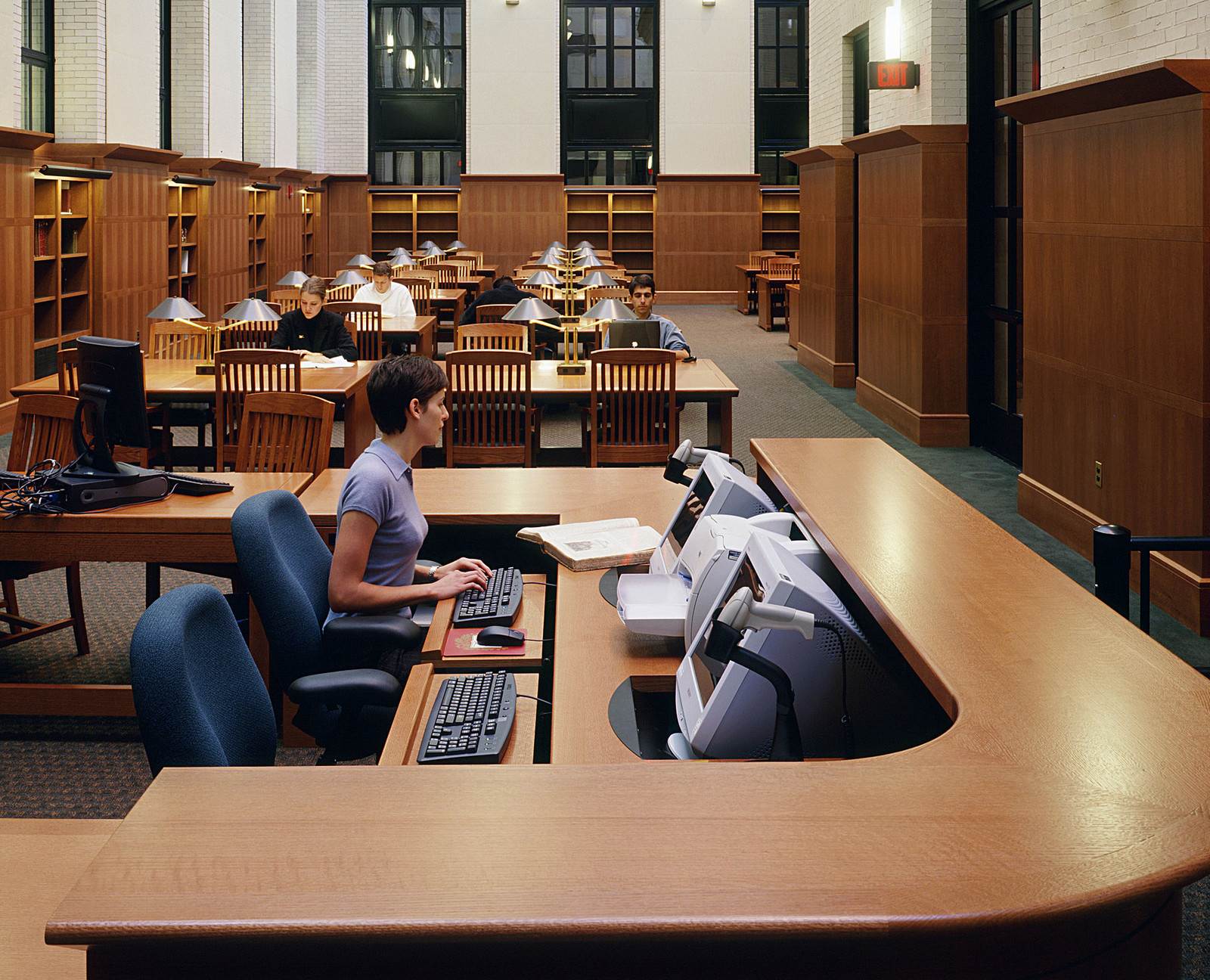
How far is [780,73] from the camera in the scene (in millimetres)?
20484

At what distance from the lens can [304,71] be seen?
19516 millimetres

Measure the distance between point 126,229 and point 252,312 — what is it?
5.09 m

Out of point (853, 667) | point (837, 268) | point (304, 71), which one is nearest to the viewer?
point (853, 667)

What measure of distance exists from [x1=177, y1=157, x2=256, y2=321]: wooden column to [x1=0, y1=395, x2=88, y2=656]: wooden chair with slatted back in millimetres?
9271

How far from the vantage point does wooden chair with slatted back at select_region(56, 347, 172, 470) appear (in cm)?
602

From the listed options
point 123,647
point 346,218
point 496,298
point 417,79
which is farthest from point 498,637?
point 417,79

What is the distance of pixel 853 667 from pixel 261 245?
633 inches

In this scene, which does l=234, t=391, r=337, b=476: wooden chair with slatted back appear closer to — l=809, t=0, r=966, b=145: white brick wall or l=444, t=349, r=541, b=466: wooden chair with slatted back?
l=444, t=349, r=541, b=466: wooden chair with slatted back

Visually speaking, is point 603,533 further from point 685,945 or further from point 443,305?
point 443,305

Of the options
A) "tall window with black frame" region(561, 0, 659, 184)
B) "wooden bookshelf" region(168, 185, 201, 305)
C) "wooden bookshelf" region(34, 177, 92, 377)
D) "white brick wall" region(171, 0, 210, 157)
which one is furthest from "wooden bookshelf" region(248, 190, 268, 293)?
"tall window with black frame" region(561, 0, 659, 184)

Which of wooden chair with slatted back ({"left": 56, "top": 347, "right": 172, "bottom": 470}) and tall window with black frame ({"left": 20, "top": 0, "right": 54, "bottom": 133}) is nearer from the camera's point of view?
wooden chair with slatted back ({"left": 56, "top": 347, "right": 172, "bottom": 470})

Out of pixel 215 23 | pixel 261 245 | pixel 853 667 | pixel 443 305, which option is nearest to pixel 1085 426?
pixel 853 667

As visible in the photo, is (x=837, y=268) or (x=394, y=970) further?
(x=837, y=268)

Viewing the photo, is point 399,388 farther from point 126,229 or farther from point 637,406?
point 126,229
